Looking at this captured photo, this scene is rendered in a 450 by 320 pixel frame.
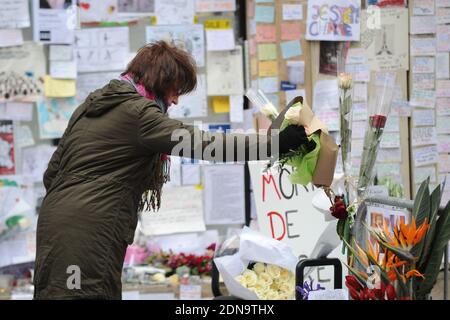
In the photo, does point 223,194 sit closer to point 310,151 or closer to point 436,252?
point 310,151

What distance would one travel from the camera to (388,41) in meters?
6.31

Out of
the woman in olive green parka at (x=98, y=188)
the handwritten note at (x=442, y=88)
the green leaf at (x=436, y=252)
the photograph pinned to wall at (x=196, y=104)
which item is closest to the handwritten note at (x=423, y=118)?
the handwritten note at (x=442, y=88)

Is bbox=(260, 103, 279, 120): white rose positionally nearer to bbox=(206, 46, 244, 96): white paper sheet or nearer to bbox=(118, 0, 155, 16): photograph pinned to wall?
bbox=(206, 46, 244, 96): white paper sheet

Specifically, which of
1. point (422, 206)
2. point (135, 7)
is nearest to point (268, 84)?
point (135, 7)

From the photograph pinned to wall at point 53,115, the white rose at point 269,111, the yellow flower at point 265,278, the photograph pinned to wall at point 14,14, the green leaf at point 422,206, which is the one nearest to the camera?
the green leaf at point 422,206

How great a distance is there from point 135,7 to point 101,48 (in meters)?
0.40

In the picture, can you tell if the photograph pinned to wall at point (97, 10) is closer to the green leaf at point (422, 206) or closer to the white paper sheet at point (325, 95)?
the white paper sheet at point (325, 95)

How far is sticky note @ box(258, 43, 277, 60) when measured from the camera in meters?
6.27

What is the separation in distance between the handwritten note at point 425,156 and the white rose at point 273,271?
2782 millimetres

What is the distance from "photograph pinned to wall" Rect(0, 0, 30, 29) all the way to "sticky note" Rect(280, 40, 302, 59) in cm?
191

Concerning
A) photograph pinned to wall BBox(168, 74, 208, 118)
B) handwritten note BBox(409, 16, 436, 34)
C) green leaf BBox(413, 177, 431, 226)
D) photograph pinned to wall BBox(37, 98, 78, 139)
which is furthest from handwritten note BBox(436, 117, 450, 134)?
green leaf BBox(413, 177, 431, 226)

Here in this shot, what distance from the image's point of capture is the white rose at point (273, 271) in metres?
3.89

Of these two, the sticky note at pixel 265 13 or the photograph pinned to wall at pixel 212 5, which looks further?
the photograph pinned to wall at pixel 212 5

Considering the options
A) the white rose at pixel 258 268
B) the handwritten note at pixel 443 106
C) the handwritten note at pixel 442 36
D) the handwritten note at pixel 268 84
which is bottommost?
the white rose at pixel 258 268
